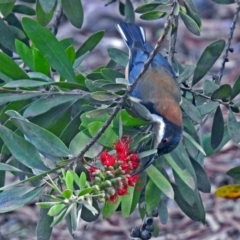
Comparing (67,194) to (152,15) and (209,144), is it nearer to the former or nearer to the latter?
(152,15)

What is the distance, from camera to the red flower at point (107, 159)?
245 centimetres

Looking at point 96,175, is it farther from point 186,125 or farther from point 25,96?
point 186,125

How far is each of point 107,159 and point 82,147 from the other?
0.19 metres

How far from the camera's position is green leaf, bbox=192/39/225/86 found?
10.5 ft

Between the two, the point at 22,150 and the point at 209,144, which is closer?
the point at 22,150

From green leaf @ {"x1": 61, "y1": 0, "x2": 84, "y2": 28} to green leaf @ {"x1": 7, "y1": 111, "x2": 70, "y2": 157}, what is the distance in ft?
3.01

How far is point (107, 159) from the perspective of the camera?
2.48 meters

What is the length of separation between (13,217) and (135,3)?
2601mm

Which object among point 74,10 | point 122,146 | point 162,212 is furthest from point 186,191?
point 74,10

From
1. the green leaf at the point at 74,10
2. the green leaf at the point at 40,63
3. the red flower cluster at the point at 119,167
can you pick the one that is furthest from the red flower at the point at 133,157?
the green leaf at the point at 74,10

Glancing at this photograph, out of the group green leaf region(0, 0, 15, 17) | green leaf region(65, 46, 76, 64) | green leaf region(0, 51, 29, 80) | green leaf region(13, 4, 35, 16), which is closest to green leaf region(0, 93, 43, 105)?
green leaf region(0, 51, 29, 80)

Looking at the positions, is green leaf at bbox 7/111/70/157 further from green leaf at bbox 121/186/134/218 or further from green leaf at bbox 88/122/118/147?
green leaf at bbox 121/186/134/218

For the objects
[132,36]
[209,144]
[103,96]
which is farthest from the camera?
[132,36]

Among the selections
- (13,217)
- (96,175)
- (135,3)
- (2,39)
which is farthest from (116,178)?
(135,3)
